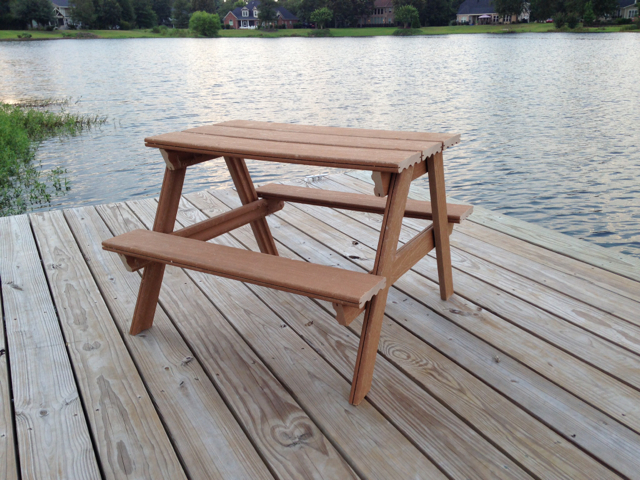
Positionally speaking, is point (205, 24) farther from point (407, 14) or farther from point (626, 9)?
point (626, 9)

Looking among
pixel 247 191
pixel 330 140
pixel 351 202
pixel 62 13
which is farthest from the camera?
pixel 62 13

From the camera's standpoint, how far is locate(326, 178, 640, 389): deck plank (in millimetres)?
2176

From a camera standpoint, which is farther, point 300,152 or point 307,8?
point 307,8

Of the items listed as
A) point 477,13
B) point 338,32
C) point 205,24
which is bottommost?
point 338,32

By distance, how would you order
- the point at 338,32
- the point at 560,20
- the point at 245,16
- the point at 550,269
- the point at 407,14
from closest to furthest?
the point at 550,269 → the point at 560,20 → the point at 407,14 → the point at 338,32 → the point at 245,16

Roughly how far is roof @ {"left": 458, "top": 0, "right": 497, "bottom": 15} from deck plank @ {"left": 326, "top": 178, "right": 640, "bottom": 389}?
91438 millimetres

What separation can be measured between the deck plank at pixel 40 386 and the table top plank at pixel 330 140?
3.96 ft

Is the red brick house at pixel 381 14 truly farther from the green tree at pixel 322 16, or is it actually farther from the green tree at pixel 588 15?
the green tree at pixel 588 15

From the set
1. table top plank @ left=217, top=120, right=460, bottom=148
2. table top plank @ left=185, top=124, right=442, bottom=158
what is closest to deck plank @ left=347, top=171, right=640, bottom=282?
table top plank @ left=217, top=120, right=460, bottom=148

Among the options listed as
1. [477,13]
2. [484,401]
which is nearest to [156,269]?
[484,401]

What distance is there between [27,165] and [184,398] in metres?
8.39

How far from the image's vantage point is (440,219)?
2424 millimetres

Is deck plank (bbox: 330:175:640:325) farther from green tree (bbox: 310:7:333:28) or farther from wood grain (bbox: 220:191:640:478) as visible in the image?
green tree (bbox: 310:7:333:28)

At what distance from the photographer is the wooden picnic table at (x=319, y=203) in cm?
182
